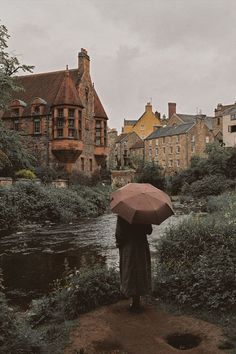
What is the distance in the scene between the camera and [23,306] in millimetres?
7699

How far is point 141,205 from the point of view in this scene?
6301 mm

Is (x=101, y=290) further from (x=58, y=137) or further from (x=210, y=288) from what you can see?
(x=58, y=137)

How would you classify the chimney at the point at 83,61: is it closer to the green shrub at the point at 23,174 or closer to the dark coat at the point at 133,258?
the green shrub at the point at 23,174

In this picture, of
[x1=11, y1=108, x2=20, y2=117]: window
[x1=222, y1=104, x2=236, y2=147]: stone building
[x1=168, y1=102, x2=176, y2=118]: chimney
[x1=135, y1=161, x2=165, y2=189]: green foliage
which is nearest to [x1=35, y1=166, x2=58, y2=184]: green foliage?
[x1=11, y1=108, x2=20, y2=117]: window

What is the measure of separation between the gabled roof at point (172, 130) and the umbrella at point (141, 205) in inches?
2309

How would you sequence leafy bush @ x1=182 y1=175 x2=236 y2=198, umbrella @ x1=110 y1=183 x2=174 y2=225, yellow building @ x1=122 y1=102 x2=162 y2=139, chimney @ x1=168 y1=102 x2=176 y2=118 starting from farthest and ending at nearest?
yellow building @ x1=122 y1=102 x2=162 y2=139, chimney @ x1=168 y1=102 x2=176 y2=118, leafy bush @ x1=182 y1=175 x2=236 y2=198, umbrella @ x1=110 y1=183 x2=174 y2=225

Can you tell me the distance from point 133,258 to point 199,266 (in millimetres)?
1416

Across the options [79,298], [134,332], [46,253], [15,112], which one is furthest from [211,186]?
[134,332]

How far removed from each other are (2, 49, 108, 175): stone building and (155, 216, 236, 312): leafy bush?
85.2 feet

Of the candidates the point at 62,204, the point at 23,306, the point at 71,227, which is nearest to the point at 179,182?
the point at 62,204

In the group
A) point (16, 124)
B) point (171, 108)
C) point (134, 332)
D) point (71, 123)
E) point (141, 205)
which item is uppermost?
point (171, 108)

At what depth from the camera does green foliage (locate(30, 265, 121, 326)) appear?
6.30 m

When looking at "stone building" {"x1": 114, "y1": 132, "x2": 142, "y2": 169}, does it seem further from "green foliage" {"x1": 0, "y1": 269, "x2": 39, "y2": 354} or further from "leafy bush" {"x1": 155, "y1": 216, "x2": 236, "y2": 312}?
"green foliage" {"x1": 0, "y1": 269, "x2": 39, "y2": 354}

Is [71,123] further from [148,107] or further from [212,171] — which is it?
[148,107]
